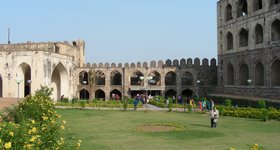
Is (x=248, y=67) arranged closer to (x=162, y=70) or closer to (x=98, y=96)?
(x=162, y=70)

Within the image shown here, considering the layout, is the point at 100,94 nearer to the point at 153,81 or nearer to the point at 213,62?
the point at 153,81

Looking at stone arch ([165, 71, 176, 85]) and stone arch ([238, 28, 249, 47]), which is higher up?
stone arch ([238, 28, 249, 47])

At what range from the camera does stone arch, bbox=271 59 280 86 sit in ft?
79.6

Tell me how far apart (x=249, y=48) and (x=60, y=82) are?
18524 mm

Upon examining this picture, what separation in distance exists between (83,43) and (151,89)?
10747 millimetres

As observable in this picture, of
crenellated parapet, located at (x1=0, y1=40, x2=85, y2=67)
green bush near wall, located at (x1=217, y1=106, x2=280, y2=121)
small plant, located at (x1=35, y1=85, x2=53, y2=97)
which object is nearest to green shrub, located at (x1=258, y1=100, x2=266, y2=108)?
green bush near wall, located at (x1=217, y1=106, x2=280, y2=121)

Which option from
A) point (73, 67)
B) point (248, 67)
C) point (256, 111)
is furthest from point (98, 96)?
point (256, 111)

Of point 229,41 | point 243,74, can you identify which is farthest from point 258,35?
point 229,41

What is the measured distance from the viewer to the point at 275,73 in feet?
80.3

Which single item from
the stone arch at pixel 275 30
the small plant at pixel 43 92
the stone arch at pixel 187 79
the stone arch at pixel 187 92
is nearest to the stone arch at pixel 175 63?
the stone arch at pixel 187 79

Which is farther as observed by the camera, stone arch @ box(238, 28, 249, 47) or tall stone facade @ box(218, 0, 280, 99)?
stone arch @ box(238, 28, 249, 47)

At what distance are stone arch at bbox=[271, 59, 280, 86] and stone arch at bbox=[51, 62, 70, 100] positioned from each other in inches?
765

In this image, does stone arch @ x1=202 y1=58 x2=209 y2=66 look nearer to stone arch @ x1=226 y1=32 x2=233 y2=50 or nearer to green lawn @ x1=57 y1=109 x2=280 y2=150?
stone arch @ x1=226 y1=32 x2=233 y2=50

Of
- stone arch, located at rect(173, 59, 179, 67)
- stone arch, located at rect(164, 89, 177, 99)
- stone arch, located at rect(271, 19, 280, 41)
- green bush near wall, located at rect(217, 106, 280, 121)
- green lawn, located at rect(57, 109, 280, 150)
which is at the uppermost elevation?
stone arch, located at rect(271, 19, 280, 41)
